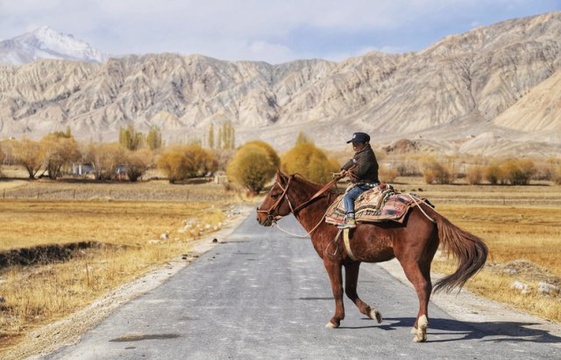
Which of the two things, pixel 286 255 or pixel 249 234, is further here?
pixel 249 234

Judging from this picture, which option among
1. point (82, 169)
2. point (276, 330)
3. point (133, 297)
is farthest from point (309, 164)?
point (276, 330)

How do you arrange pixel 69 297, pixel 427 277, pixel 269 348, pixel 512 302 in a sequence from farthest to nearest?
pixel 69 297, pixel 512 302, pixel 427 277, pixel 269 348

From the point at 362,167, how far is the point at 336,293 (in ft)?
7.70

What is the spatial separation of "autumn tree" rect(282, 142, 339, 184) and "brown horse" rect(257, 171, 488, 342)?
107993 mm

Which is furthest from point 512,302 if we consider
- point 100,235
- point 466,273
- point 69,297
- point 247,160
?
point 247,160

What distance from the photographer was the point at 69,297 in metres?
17.5

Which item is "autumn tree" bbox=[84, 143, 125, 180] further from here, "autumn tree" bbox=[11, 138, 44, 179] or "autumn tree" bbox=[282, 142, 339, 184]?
"autumn tree" bbox=[282, 142, 339, 184]

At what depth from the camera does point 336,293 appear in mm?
11578

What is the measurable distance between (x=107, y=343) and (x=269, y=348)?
8.62ft

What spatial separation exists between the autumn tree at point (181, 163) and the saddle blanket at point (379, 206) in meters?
132

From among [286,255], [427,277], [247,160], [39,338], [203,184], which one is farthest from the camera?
[203,184]

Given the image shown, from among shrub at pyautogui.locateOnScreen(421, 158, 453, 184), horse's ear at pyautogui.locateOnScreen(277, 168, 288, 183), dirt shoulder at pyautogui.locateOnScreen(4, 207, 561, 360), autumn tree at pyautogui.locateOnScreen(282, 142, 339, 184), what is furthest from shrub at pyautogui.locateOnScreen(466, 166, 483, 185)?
horse's ear at pyautogui.locateOnScreen(277, 168, 288, 183)

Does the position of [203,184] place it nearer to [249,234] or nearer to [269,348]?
[249,234]

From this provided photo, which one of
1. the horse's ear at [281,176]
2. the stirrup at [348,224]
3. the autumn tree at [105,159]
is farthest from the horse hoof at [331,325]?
the autumn tree at [105,159]
